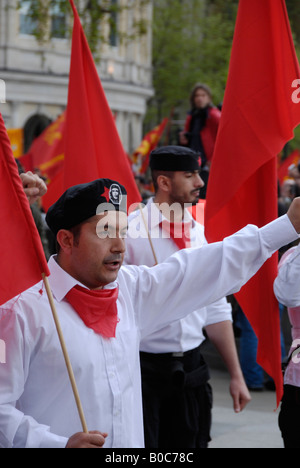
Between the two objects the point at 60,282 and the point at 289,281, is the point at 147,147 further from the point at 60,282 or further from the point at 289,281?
the point at 60,282

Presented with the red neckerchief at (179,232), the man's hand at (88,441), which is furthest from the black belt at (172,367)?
the man's hand at (88,441)

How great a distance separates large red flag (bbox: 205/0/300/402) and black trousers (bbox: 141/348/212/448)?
0.89 metres

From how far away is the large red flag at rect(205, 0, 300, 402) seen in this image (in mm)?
4359

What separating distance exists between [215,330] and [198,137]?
16.5ft

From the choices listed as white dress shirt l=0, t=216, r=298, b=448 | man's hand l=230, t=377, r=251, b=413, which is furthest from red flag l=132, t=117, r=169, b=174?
white dress shirt l=0, t=216, r=298, b=448

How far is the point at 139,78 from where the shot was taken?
1529 inches

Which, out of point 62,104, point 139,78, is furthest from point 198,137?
point 139,78

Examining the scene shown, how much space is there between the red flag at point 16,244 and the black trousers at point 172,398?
7.08ft

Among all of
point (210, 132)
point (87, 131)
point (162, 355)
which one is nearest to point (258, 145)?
point (87, 131)

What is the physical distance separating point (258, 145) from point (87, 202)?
1.38 meters

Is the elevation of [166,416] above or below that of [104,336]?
below

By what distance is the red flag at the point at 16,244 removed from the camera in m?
3.17

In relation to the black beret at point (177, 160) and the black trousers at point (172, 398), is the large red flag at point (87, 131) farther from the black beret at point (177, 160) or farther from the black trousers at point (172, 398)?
the black trousers at point (172, 398)

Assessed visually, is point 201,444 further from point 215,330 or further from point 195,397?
point 215,330
